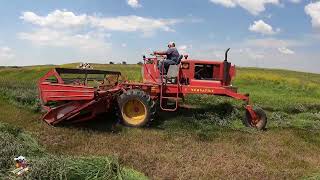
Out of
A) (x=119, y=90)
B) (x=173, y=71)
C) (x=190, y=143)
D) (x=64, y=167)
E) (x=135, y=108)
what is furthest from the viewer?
(x=173, y=71)

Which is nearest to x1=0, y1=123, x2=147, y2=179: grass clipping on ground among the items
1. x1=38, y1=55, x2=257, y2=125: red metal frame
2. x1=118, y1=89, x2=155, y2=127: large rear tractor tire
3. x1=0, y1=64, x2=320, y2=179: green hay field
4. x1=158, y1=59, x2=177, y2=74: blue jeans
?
x1=0, y1=64, x2=320, y2=179: green hay field

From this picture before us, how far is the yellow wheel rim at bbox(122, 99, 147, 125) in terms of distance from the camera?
13070 millimetres

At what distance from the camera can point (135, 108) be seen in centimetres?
1323

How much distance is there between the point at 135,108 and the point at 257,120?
11.5 ft

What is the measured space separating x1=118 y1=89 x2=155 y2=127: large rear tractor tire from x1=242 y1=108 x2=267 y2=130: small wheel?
2720 millimetres

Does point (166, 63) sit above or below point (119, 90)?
above

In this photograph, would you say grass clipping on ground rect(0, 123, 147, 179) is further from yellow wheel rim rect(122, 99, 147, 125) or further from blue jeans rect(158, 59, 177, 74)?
blue jeans rect(158, 59, 177, 74)

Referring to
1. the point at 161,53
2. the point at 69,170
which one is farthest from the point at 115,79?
the point at 69,170

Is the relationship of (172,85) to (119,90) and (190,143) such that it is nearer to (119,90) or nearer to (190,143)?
(119,90)

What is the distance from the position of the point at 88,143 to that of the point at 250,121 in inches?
202

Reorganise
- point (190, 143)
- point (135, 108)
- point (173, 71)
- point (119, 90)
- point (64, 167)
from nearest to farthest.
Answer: point (64, 167) → point (190, 143) → point (135, 108) → point (119, 90) → point (173, 71)

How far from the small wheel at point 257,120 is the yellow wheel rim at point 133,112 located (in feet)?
9.70

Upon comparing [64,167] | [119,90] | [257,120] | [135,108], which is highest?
[119,90]

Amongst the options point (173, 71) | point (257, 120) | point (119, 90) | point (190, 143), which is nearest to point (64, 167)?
point (190, 143)
